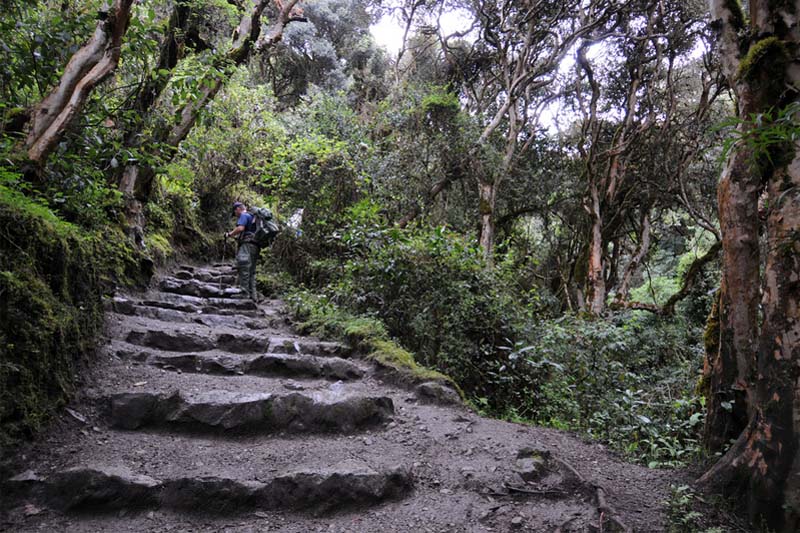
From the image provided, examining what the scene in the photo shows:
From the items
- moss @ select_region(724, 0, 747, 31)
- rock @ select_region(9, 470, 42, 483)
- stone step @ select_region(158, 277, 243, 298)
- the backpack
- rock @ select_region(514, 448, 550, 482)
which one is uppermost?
moss @ select_region(724, 0, 747, 31)

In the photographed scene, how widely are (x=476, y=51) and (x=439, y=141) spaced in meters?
4.84

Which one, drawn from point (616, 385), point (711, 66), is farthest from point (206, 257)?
point (711, 66)

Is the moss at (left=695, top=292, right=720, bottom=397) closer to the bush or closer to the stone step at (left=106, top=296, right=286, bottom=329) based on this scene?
the bush

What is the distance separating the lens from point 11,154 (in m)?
4.41

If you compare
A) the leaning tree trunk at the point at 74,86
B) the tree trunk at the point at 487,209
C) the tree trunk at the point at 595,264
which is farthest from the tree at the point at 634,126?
the leaning tree trunk at the point at 74,86

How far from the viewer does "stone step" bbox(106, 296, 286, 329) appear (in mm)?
6523

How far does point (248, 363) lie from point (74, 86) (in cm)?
328

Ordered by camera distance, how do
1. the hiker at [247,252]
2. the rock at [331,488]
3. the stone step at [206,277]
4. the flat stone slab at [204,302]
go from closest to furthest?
the rock at [331,488] < the flat stone slab at [204,302] < the hiker at [247,252] < the stone step at [206,277]

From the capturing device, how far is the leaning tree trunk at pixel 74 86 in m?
4.39

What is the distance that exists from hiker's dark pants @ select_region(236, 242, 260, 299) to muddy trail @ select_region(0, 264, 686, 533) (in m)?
3.49

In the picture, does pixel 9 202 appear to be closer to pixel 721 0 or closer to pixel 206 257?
pixel 721 0

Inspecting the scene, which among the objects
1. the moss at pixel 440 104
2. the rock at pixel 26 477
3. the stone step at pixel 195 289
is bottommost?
the rock at pixel 26 477

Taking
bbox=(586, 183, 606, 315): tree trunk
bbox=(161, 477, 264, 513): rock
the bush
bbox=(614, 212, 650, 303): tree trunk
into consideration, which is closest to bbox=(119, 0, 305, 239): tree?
bbox=(161, 477, 264, 513): rock

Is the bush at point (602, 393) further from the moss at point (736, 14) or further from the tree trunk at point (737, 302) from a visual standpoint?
the moss at point (736, 14)
